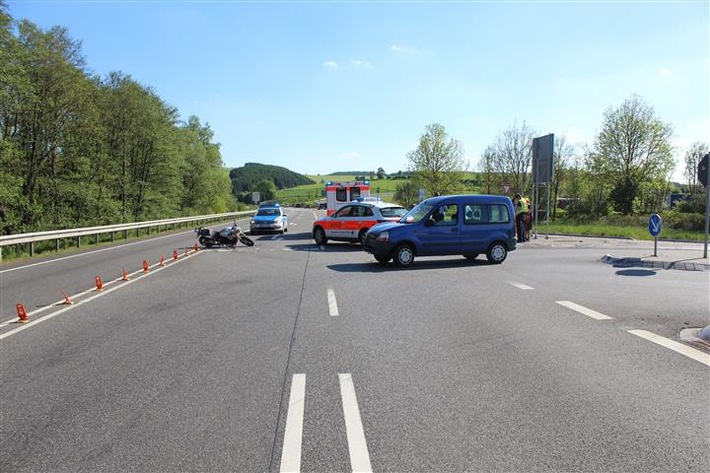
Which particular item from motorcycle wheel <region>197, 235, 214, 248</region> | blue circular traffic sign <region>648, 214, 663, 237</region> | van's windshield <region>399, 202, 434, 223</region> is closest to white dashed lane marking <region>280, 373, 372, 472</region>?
van's windshield <region>399, 202, 434, 223</region>

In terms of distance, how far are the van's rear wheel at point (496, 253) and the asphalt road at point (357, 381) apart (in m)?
4.59

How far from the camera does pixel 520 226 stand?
23234 millimetres

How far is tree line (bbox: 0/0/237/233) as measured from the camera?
26703 millimetres

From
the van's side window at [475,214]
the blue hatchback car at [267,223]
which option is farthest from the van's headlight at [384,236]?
the blue hatchback car at [267,223]

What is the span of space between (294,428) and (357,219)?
1629 cm

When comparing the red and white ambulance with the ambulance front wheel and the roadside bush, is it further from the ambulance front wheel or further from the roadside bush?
the roadside bush

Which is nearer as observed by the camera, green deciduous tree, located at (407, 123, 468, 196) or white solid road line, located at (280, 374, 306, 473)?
white solid road line, located at (280, 374, 306, 473)

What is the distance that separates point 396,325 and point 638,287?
21.5 feet

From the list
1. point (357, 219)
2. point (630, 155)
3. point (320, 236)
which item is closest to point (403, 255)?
point (357, 219)

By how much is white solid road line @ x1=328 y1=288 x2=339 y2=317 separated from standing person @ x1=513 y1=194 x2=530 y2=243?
1419 cm

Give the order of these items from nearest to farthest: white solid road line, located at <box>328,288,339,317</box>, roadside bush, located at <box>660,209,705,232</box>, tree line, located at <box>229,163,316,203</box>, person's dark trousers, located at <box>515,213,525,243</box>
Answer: white solid road line, located at <box>328,288,339,317</box>
person's dark trousers, located at <box>515,213,525,243</box>
roadside bush, located at <box>660,209,705,232</box>
tree line, located at <box>229,163,316,203</box>

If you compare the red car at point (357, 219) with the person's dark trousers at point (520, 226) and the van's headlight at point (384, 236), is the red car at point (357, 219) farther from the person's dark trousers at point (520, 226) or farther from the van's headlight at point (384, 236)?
the person's dark trousers at point (520, 226)

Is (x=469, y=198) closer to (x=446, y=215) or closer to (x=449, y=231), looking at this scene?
(x=446, y=215)

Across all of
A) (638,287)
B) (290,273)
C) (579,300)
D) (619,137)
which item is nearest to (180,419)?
(579,300)
